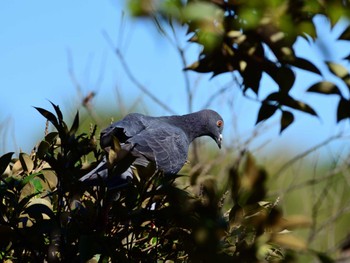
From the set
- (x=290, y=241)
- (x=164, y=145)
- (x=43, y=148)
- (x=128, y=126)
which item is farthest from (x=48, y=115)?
(x=164, y=145)

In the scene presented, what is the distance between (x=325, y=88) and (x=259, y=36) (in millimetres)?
224

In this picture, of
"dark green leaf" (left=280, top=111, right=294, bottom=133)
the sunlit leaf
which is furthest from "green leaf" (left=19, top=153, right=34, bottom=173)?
"dark green leaf" (left=280, top=111, right=294, bottom=133)

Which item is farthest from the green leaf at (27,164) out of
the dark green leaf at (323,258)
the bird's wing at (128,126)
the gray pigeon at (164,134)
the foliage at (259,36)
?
the dark green leaf at (323,258)

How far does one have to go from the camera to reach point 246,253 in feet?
5.03

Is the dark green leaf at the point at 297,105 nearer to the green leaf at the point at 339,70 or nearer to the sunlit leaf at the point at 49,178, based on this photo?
the green leaf at the point at 339,70

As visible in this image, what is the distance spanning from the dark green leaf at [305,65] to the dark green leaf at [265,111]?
0.15 m

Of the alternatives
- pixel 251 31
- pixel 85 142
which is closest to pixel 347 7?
pixel 251 31

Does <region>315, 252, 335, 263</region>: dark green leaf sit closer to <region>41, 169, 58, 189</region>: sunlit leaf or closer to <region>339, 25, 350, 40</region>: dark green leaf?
<region>339, 25, 350, 40</region>: dark green leaf

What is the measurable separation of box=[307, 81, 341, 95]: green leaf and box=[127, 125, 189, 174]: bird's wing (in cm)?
244

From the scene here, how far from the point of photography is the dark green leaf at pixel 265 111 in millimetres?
1948

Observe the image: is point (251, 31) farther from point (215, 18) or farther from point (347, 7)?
point (347, 7)

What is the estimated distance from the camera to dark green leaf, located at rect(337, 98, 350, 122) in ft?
5.99

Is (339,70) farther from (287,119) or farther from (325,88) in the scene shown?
(287,119)

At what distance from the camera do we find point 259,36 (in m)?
1.89
